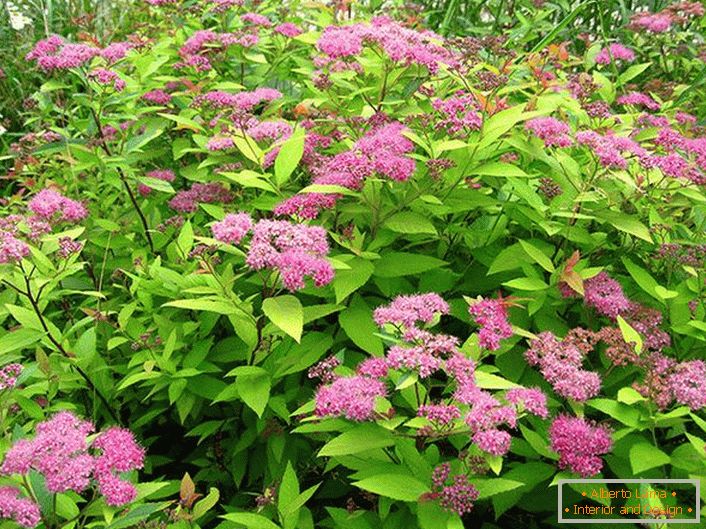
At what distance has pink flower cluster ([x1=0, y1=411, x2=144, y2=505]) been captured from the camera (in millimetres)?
1291

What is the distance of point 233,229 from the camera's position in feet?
5.39

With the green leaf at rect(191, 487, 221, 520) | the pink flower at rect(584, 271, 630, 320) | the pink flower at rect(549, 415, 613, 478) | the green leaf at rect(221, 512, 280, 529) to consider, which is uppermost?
the pink flower at rect(584, 271, 630, 320)

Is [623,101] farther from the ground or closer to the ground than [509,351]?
farther from the ground

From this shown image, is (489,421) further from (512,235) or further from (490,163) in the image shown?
(512,235)

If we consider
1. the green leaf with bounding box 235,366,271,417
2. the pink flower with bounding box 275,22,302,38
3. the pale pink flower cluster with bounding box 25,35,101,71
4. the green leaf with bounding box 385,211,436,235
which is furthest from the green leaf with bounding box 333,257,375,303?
the pink flower with bounding box 275,22,302,38

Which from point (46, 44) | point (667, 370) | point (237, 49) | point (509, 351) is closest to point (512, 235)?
point (509, 351)

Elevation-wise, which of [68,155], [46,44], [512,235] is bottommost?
[512,235]

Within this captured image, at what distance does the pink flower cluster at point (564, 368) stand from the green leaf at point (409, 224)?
0.40m

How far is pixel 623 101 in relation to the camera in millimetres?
2787

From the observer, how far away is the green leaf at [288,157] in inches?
76.4

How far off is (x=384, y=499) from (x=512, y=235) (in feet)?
3.27

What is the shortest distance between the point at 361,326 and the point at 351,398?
43cm

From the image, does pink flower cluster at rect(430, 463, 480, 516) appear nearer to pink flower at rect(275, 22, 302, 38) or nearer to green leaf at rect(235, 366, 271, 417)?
green leaf at rect(235, 366, 271, 417)

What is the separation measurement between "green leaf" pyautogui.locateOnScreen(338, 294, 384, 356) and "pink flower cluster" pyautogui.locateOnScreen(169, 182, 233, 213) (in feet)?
2.11
